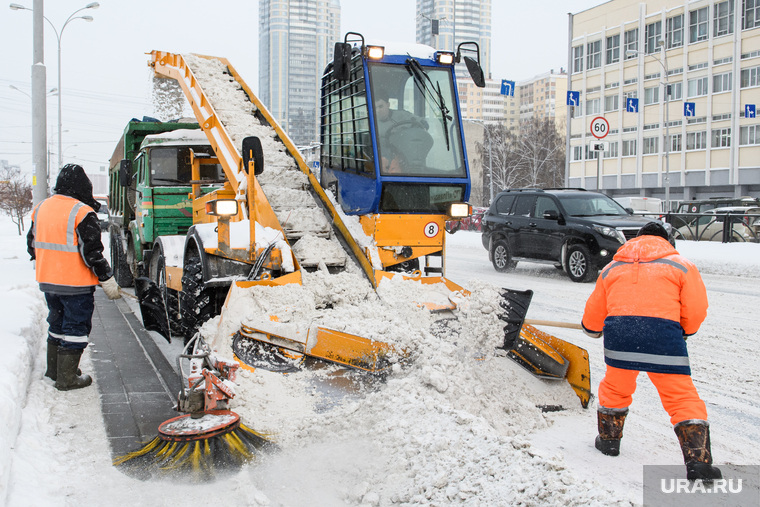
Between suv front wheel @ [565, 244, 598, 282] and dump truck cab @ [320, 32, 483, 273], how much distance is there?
6.43 metres

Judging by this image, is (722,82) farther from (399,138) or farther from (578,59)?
(399,138)

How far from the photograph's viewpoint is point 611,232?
11953 mm

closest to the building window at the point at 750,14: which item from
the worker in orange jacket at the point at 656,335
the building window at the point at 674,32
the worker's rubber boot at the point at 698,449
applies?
the building window at the point at 674,32

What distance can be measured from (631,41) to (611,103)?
16.1 ft

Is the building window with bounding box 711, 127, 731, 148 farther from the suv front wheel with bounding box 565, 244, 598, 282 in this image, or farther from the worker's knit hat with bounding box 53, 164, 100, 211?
the worker's knit hat with bounding box 53, 164, 100, 211

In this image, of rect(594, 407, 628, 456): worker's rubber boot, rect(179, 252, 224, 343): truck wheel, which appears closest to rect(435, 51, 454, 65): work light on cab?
rect(179, 252, 224, 343): truck wheel

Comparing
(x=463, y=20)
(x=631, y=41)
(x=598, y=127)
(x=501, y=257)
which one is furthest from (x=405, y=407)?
(x=463, y=20)

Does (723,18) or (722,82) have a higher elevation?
(723,18)

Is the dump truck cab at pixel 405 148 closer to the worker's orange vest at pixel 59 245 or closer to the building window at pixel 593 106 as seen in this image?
the worker's orange vest at pixel 59 245

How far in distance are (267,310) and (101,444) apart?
1.53 metres

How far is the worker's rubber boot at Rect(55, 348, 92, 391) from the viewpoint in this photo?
17.3 ft

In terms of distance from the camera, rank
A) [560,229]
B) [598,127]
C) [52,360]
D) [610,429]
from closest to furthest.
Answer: [610,429] < [52,360] < [560,229] < [598,127]

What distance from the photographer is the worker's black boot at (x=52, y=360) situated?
546cm

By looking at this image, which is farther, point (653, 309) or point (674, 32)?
point (674, 32)
